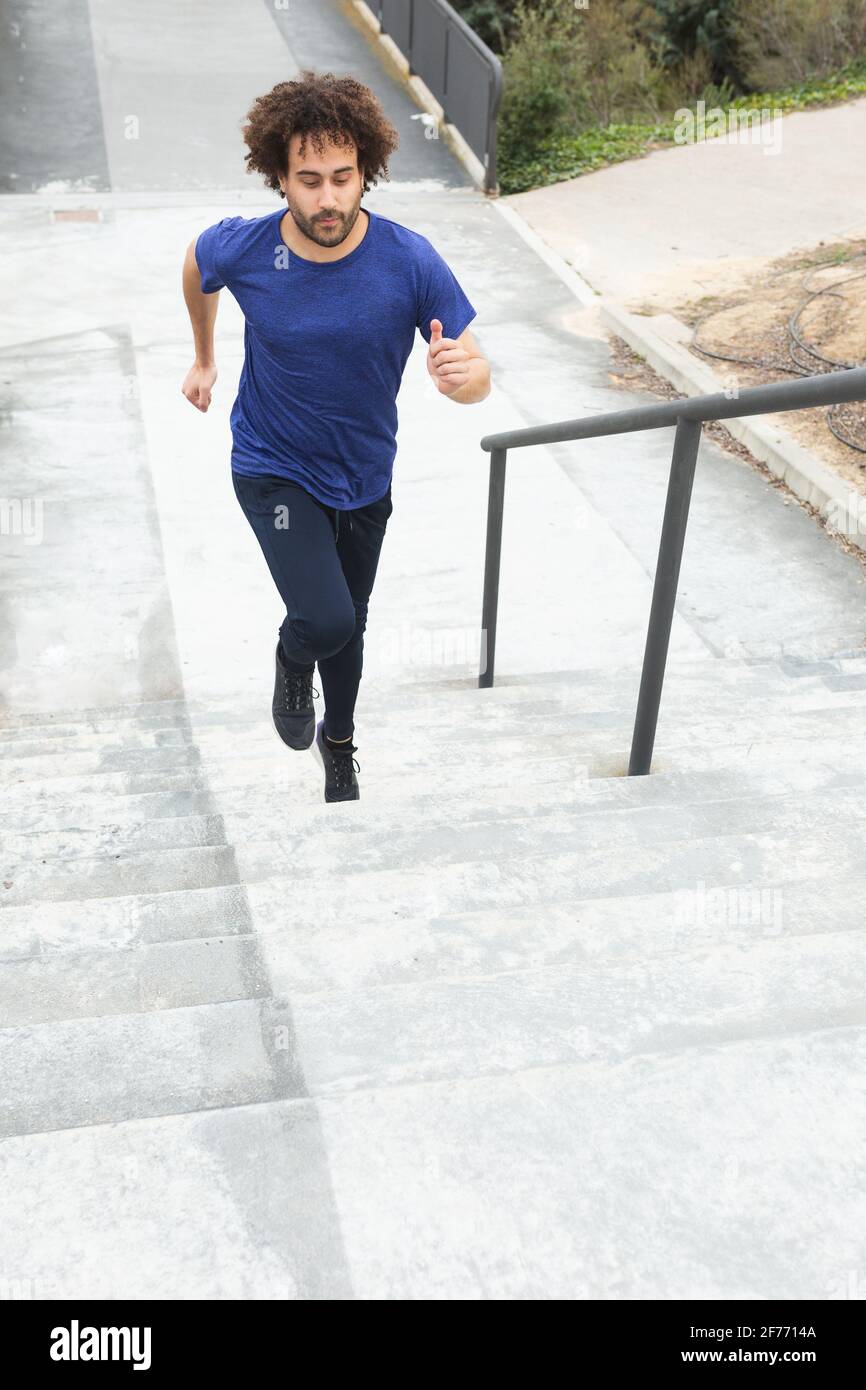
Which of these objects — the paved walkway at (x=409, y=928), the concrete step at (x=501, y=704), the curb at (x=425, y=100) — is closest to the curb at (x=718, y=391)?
the paved walkway at (x=409, y=928)

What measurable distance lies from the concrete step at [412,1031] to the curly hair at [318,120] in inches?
72.9

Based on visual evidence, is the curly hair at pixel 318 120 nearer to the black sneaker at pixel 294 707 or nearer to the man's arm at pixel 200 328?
the man's arm at pixel 200 328

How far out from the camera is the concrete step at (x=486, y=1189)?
1583 millimetres

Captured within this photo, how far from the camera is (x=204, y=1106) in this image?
1911 mm

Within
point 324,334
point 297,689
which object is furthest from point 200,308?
point 297,689

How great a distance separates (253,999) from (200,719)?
2625mm

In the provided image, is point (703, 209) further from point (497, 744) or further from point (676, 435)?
point (676, 435)

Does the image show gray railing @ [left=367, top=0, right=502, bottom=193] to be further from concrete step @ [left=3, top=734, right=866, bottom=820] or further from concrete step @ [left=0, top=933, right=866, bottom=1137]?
concrete step @ [left=0, top=933, right=866, bottom=1137]

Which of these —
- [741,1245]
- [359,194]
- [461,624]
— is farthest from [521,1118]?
[461,624]

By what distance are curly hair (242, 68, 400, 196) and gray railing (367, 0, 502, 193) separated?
1013 cm

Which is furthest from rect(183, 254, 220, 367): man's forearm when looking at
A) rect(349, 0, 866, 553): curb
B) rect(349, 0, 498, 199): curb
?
rect(349, 0, 498, 199): curb

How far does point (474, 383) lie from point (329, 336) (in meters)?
0.34

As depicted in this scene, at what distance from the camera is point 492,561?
4789 millimetres
